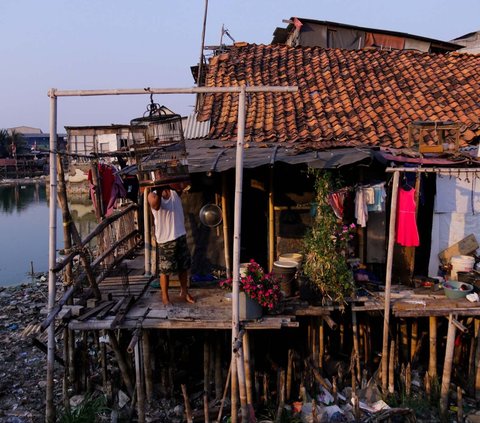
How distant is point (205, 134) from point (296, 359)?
5114 millimetres

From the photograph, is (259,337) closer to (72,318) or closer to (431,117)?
(72,318)

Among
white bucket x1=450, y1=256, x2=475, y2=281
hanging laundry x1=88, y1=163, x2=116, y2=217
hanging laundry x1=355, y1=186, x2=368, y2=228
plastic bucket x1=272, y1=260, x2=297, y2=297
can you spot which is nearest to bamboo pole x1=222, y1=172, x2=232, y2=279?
plastic bucket x1=272, y1=260, x2=297, y2=297

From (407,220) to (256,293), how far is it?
9.62 feet

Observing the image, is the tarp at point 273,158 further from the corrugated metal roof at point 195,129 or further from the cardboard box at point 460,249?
the cardboard box at point 460,249

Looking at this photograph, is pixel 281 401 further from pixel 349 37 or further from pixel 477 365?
pixel 349 37

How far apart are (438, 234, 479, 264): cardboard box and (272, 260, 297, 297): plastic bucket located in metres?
2.71

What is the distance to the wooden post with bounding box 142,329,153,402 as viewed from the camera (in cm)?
657

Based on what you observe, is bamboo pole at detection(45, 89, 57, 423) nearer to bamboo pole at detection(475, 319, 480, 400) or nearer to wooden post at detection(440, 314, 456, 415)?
wooden post at detection(440, 314, 456, 415)

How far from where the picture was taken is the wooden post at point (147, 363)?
21.6 ft

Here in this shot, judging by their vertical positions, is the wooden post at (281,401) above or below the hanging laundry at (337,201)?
below

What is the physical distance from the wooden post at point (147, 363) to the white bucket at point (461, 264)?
5057mm

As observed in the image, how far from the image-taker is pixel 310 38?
15.1 meters

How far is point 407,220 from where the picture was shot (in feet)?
23.9

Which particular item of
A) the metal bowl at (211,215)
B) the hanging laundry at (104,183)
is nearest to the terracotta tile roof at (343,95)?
the metal bowl at (211,215)
